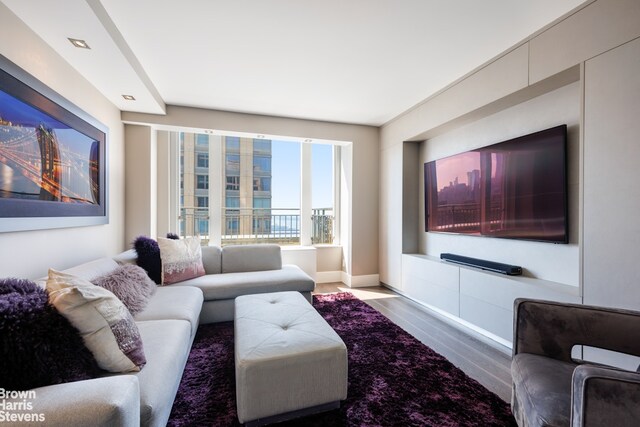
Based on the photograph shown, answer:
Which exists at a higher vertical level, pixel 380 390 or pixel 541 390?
pixel 541 390

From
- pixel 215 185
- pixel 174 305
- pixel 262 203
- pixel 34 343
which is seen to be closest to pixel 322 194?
pixel 262 203

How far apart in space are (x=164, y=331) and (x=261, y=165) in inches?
146

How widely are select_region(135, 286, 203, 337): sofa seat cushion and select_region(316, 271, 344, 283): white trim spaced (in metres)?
2.22

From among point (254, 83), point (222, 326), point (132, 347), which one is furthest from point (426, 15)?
point (222, 326)

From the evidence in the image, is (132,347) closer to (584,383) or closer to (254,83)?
(584,383)

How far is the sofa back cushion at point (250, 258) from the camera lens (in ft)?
10.8

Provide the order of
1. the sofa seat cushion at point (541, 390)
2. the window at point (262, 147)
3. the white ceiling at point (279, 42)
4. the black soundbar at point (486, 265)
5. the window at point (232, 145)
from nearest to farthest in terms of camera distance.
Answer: the sofa seat cushion at point (541, 390) < the white ceiling at point (279, 42) < the black soundbar at point (486, 265) < the window at point (232, 145) < the window at point (262, 147)

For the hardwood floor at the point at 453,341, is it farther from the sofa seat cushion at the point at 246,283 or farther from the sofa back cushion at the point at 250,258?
the sofa back cushion at the point at 250,258

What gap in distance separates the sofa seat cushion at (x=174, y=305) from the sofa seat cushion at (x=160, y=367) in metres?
0.13

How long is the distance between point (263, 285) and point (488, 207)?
94.2 inches

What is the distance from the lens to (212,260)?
3219 mm

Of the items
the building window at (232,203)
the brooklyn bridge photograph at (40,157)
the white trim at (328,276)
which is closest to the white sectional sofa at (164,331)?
the brooklyn bridge photograph at (40,157)

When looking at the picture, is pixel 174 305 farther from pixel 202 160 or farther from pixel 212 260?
pixel 202 160

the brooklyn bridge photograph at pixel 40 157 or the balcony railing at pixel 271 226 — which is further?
the balcony railing at pixel 271 226
